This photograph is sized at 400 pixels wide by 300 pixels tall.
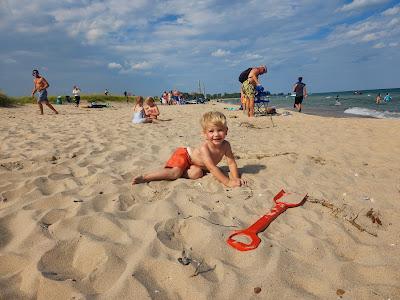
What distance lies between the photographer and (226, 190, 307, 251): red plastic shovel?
2148 millimetres

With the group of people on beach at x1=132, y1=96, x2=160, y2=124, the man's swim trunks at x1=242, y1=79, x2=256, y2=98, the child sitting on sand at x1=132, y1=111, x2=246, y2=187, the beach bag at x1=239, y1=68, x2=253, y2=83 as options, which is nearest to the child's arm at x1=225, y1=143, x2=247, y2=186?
the child sitting on sand at x1=132, y1=111, x2=246, y2=187

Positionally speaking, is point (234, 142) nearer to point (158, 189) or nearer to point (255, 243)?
point (158, 189)

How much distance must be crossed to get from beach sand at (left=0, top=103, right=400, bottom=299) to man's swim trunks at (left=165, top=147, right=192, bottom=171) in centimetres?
24

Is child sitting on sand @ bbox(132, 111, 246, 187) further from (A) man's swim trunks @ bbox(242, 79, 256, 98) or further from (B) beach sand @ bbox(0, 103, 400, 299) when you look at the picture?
(A) man's swim trunks @ bbox(242, 79, 256, 98)

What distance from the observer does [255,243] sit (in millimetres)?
2164

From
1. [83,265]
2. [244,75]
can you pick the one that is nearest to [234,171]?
[83,265]

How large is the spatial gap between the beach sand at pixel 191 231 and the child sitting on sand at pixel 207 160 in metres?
0.12

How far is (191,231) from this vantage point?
2344 millimetres

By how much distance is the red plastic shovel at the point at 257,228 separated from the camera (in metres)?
2.15

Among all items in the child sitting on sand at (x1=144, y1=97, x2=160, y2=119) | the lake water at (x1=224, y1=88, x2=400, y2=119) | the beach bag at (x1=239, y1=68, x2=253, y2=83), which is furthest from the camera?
the lake water at (x1=224, y1=88, x2=400, y2=119)

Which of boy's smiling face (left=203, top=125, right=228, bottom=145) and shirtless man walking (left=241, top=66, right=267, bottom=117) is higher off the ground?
shirtless man walking (left=241, top=66, right=267, bottom=117)

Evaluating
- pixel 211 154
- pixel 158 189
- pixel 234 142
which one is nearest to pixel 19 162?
pixel 158 189

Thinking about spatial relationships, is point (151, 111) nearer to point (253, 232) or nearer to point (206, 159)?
point (206, 159)

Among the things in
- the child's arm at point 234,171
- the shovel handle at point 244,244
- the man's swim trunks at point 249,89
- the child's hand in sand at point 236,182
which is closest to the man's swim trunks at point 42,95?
the man's swim trunks at point 249,89
